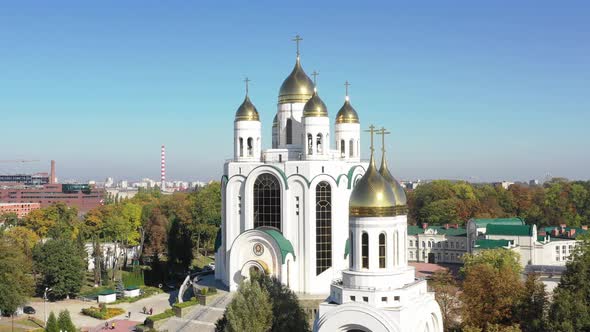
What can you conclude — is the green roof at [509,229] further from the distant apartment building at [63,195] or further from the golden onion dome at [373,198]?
the distant apartment building at [63,195]

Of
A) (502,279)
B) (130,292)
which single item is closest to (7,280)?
(130,292)

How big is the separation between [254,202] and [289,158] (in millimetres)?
3067

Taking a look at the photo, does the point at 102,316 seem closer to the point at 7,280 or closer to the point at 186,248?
the point at 7,280

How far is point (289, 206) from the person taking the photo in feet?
105

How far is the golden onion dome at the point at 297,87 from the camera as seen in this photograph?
3503 centimetres

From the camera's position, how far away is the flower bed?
34156 millimetres

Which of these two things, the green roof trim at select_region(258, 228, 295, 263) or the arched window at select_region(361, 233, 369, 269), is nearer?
the arched window at select_region(361, 233, 369, 269)

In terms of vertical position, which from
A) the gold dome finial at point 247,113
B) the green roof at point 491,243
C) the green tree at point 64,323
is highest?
the gold dome finial at point 247,113

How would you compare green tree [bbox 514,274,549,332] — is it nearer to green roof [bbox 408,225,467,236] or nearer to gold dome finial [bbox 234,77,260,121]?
gold dome finial [bbox 234,77,260,121]

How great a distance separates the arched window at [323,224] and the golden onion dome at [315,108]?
3.58 metres

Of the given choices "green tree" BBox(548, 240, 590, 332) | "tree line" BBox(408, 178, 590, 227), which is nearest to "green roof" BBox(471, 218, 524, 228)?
"tree line" BBox(408, 178, 590, 227)

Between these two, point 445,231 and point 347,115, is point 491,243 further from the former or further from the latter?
point 347,115

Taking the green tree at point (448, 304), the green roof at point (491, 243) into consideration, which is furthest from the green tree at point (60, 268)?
the green roof at point (491, 243)

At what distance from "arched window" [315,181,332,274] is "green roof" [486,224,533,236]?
809 inches
